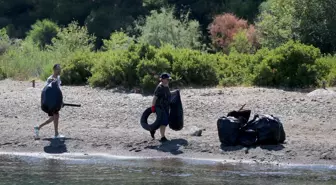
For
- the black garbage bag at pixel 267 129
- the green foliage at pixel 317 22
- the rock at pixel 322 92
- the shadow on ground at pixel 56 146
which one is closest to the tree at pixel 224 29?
the green foliage at pixel 317 22

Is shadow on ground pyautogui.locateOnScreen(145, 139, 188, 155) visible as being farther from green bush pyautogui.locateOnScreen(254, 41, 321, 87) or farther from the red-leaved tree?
the red-leaved tree

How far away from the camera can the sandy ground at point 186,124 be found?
15.0 meters

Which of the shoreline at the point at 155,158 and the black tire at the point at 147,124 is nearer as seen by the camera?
the shoreline at the point at 155,158

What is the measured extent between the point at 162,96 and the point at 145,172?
1933 mm

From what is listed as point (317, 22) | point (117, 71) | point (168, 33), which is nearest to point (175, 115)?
point (117, 71)

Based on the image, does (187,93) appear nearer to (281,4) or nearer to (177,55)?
(177,55)

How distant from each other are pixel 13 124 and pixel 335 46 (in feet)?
42.5

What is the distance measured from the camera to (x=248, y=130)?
1498 centimetres

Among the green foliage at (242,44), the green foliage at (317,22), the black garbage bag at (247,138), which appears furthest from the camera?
the green foliage at (242,44)

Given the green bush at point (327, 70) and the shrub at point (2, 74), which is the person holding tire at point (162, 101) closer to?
the green bush at point (327, 70)

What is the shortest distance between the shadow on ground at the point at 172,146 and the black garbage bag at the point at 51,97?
1.98 metres

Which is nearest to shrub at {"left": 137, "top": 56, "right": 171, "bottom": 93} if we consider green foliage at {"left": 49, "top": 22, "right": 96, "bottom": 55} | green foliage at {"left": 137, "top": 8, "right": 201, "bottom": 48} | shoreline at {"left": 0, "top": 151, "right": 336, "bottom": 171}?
shoreline at {"left": 0, "top": 151, "right": 336, "bottom": 171}

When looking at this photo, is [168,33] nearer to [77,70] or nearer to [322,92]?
[77,70]

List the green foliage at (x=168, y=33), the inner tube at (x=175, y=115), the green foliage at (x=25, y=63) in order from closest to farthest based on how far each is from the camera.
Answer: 1. the inner tube at (x=175, y=115)
2. the green foliage at (x=25, y=63)
3. the green foliage at (x=168, y=33)
